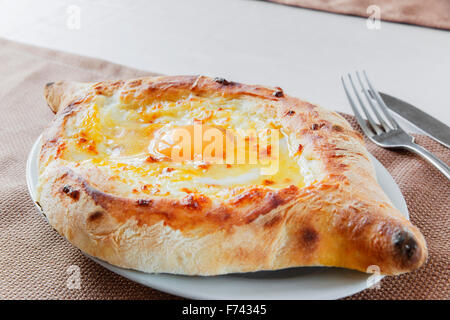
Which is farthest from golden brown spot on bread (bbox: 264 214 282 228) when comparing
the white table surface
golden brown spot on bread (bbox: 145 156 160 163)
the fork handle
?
Answer: the white table surface

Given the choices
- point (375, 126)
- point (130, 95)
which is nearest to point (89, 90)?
point (130, 95)

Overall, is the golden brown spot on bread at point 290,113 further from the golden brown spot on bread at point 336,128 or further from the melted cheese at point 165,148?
the golden brown spot on bread at point 336,128

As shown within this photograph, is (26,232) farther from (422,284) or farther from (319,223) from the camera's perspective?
(422,284)

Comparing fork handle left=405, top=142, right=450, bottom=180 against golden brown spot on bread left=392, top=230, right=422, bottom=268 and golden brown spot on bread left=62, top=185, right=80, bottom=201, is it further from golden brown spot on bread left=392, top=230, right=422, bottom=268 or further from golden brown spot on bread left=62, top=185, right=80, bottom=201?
golden brown spot on bread left=62, top=185, right=80, bottom=201

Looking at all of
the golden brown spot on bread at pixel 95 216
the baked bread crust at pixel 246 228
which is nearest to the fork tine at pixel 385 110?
the baked bread crust at pixel 246 228

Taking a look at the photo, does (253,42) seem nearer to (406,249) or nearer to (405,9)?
(405,9)

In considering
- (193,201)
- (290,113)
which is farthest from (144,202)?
(290,113)
